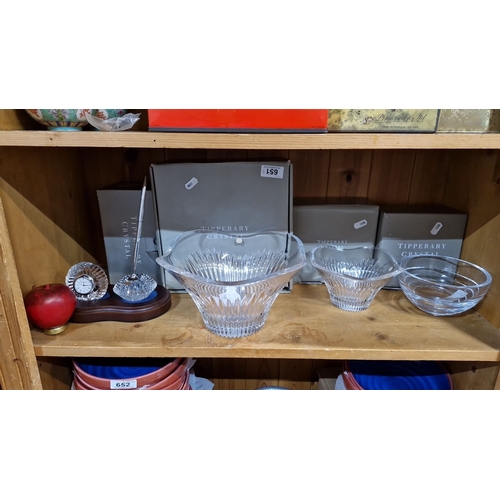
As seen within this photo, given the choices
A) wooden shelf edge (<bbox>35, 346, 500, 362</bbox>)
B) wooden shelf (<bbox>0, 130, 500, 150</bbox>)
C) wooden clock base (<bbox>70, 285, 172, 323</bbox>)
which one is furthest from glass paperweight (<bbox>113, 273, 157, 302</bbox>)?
wooden shelf (<bbox>0, 130, 500, 150</bbox>)

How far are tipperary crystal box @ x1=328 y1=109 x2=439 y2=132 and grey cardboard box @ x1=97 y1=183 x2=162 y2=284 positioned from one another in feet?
1.33

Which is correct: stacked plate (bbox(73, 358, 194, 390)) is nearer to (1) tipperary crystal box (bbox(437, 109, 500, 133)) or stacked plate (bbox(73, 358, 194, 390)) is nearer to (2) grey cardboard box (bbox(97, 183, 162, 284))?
(2) grey cardboard box (bbox(97, 183, 162, 284))

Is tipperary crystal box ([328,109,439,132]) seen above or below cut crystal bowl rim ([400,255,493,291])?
above

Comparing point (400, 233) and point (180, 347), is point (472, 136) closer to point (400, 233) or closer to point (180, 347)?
point (400, 233)

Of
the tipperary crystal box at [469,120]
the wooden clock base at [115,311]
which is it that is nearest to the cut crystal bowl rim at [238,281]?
the wooden clock base at [115,311]

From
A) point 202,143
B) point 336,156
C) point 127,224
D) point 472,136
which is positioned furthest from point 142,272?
point 472,136

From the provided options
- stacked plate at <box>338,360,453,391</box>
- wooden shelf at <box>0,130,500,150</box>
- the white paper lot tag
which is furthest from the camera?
stacked plate at <box>338,360,453,391</box>

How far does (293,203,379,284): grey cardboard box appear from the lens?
73 cm

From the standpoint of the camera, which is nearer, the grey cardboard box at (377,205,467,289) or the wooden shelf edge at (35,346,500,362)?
the wooden shelf edge at (35,346,500,362)

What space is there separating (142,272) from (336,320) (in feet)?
1.41

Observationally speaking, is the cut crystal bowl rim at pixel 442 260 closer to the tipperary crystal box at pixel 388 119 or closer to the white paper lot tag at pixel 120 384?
the tipperary crystal box at pixel 388 119

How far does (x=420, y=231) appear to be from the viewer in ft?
2.42

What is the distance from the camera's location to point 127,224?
0.72 m

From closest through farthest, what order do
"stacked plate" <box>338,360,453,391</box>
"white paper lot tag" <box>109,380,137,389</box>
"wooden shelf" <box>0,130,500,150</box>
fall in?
1. "wooden shelf" <box>0,130,500,150</box>
2. "white paper lot tag" <box>109,380,137,389</box>
3. "stacked plate" <box>338,360,453,391</box>
